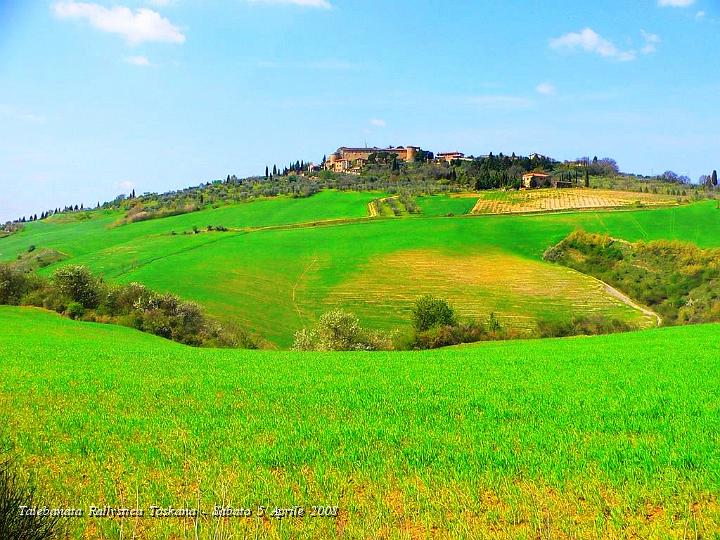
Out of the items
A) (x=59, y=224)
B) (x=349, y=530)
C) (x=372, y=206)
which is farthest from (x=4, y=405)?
(x=59, y=224)

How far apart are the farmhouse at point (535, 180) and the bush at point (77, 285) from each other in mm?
113930

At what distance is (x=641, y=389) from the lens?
14.4 metres

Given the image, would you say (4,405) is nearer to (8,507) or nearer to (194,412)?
(194,412)

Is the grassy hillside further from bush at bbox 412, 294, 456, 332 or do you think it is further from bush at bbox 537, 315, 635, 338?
bush at bbox 537, 315, 635, 338

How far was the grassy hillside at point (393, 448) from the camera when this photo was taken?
704 cm

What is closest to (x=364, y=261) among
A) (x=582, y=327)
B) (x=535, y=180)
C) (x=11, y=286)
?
(x=582, y=327)

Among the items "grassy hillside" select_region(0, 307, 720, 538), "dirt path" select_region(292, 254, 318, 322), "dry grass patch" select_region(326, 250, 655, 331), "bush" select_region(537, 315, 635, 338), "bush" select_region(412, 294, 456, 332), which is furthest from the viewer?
"dirt path" select_region(292, 254, 318, 322)

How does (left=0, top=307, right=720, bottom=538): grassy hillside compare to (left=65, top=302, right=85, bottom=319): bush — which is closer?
(left=0, top=307, right=720, bottom=538): grassy hillside

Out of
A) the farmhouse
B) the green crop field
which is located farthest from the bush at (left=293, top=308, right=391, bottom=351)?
the farmhouse

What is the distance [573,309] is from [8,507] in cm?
6274

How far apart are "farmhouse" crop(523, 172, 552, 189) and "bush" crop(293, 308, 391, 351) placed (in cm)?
10223

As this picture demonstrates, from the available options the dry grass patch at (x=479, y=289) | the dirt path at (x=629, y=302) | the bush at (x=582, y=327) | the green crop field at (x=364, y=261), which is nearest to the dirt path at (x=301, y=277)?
the green crop field at (x=364, y=261)

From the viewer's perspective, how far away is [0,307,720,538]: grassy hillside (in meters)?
7.04

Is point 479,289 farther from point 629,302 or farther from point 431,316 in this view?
point 431,316
